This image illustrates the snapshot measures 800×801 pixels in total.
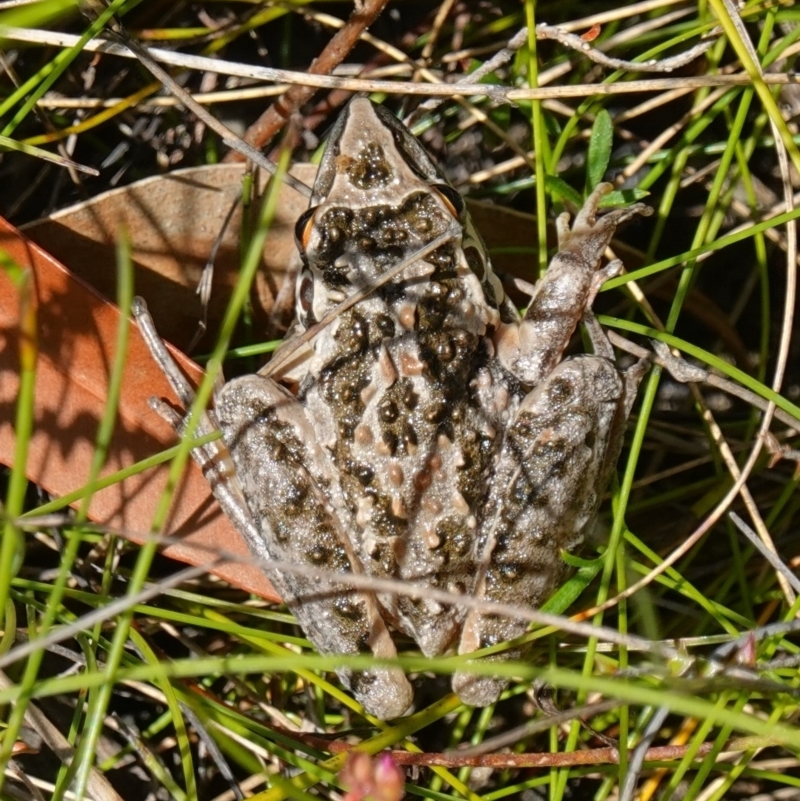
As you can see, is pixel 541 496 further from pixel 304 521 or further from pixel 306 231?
pixel 306 231

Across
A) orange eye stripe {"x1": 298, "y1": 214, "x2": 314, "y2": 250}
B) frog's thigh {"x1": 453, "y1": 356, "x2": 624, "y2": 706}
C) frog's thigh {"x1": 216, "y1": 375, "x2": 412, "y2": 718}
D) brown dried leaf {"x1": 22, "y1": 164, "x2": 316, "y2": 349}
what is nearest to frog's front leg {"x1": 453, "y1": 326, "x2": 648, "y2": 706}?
frog's thigh {"x1": 453, "y1": 356, "x2": 624, "y2": 706}

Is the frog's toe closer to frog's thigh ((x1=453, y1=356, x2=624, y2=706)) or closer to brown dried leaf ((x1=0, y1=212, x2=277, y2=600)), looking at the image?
frog's thigh ((x1=453, y1=356, x2=624, y2=706))

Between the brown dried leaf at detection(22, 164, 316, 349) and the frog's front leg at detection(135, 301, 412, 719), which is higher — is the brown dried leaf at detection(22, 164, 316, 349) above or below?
above

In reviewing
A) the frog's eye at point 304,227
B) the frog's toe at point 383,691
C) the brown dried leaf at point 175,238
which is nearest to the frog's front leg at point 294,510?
the frog's toe at point 383,691

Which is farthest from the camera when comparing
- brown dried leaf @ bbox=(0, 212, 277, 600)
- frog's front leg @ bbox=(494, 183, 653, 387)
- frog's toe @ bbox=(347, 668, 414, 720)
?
frog's front leg @ bbox=(494, 183, 653, 387)

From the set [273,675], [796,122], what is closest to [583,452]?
A: [273,675]

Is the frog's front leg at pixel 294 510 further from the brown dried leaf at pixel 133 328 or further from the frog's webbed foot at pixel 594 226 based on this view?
the frog's webbed foot at pixel 594 226

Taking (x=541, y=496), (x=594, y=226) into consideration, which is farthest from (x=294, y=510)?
(x=594, y=226)
